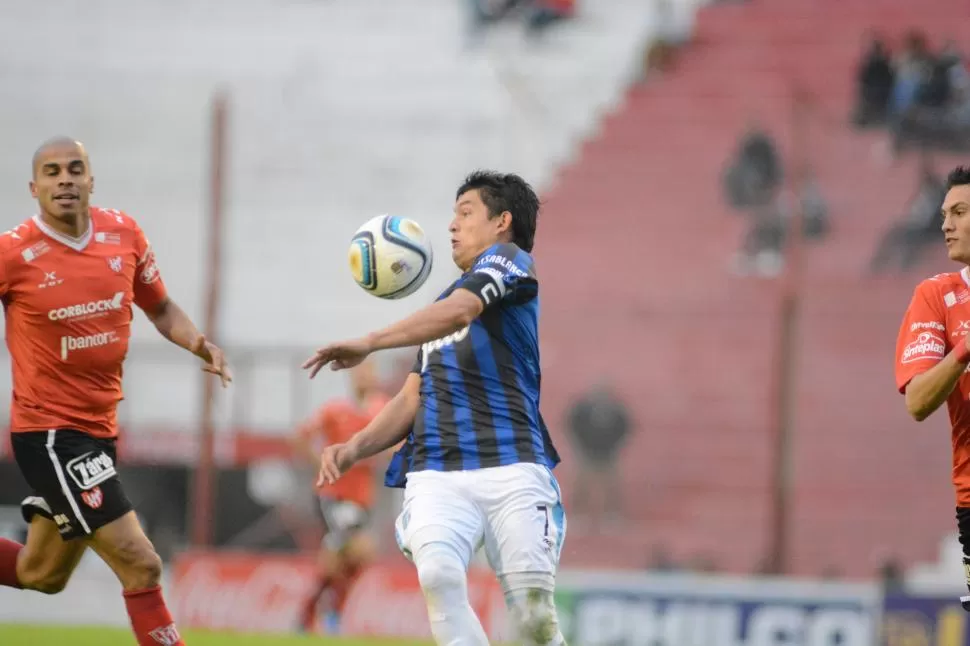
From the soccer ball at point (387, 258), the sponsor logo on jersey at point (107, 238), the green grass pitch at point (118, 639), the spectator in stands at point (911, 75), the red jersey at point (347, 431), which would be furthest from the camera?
the spectator in stands at point (911, 75)

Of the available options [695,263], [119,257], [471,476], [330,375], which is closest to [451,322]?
[471,476]

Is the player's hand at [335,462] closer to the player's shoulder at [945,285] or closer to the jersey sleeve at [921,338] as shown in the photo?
the jersey sleeve at [921,338]

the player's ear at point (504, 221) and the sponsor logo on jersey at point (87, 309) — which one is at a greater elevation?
the player's ear at point (504, 221)


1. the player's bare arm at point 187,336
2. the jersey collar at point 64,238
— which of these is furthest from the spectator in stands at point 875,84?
the jersey collar at point 64,238

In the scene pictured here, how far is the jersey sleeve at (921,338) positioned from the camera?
18.1 feet

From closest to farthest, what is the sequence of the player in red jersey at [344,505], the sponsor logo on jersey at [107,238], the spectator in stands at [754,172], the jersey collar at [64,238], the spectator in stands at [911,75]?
the jersey collar at [64,238] < the sponsor logo on jersey at [107,238] < the player in red jersey at [344,505] < the spectator in stands at [754,172] < the spectator in stands at [911,75]

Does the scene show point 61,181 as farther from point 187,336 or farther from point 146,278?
point 187,336

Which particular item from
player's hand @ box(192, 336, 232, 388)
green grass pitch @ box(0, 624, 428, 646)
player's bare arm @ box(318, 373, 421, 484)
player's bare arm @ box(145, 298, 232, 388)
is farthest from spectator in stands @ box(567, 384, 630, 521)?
player's bare arm @ box(318, 373, 421, 484)

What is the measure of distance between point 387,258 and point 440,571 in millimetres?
1251

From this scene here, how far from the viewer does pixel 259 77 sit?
2461cm

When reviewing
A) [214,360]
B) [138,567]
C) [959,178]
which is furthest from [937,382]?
[138,567]

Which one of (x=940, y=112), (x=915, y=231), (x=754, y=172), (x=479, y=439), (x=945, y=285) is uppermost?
(x=940, y=112)

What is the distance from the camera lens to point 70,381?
6633mm

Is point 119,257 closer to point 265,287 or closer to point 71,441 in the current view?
point 71,441
